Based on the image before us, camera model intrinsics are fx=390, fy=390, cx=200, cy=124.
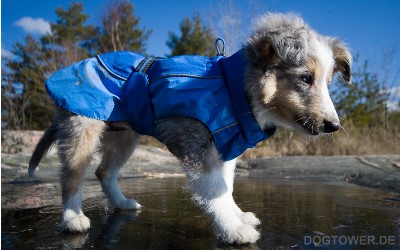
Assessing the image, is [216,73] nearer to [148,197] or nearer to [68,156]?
[68,156]

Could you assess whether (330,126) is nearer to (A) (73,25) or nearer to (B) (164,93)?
(B) (164,93)

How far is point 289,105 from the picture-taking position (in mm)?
3006

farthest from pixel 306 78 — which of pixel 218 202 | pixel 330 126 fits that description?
pixel 218 202

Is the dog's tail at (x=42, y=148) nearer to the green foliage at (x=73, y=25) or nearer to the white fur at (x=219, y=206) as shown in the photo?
the white fur at (x=219, y=206)

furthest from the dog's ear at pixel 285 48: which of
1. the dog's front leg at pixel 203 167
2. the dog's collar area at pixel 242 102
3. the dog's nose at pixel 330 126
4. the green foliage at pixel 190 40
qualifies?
the green foliage at pixel 190 40

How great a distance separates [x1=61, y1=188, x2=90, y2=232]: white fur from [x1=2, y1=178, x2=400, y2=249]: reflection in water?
0.07 m

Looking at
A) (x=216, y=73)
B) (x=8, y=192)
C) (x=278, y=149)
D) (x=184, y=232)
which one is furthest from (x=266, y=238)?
(x=278, y=149)

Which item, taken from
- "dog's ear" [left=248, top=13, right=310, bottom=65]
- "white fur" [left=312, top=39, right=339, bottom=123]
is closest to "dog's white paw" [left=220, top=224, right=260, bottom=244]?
"white fur" [left=312, top=39, right=339, bottom=123]

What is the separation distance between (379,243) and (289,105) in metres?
1.14

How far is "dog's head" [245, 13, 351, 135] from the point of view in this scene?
9.52ft

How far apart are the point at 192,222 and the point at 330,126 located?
1.37 meters

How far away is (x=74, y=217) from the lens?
10.2 feet

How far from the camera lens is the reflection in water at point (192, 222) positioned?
2.68m

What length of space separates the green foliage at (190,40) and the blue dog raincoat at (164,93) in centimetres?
1999
